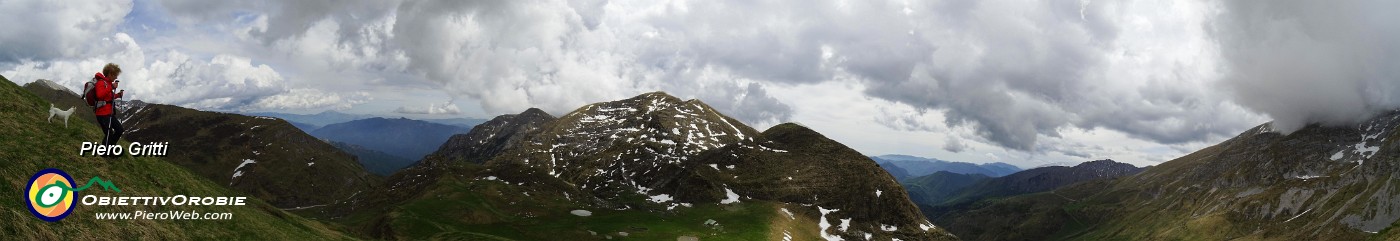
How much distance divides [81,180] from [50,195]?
178 inches

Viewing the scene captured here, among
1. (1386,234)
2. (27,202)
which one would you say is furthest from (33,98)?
(1386,234)

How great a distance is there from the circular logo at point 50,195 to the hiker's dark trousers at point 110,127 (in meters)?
2.72

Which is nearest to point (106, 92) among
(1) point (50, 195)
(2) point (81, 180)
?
(1) point (50, 195)

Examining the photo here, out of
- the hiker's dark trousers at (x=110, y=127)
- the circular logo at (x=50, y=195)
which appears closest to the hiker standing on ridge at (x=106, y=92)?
the hiker's dark trousers at (x=110, y=127)

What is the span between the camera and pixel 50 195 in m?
28.5

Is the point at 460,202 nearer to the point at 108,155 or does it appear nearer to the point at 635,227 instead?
the point at 635,227

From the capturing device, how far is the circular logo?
1086 inches

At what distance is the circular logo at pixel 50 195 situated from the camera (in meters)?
27.6

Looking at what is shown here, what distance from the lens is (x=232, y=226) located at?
41719mm

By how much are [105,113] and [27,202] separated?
462cm

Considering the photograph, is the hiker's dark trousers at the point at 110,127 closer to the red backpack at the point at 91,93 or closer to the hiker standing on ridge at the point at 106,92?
the hiker standing on ridge at the point at 106,92

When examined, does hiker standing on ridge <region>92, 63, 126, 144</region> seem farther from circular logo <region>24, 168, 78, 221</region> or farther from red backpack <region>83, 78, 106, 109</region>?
circular logo <region>24, 168, 78, 221</region>

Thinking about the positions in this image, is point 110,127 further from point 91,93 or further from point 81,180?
point 91,93

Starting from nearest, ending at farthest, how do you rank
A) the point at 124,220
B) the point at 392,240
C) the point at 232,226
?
the point at 124,220 < the point at 232,226 < the point at 392,240
